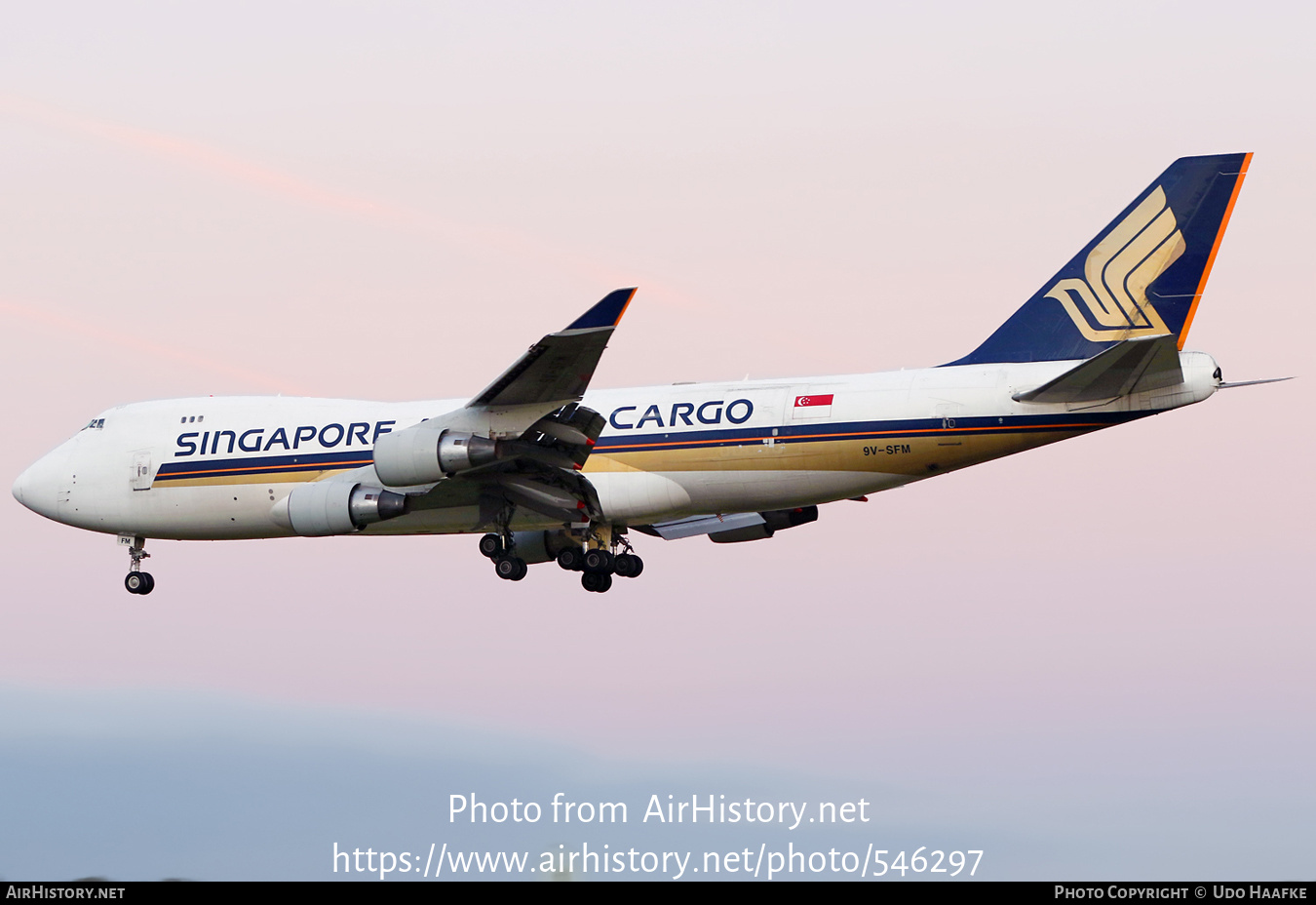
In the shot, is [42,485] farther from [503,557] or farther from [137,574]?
[503,557]

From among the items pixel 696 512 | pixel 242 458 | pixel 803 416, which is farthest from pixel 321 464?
pixel 803 416

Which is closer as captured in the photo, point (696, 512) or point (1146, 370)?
point (1146, 370)

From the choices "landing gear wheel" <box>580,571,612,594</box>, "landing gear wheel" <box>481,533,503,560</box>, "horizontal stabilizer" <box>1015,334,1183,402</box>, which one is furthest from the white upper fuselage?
"landing gear wheel" <box>580,571,612,594</box>

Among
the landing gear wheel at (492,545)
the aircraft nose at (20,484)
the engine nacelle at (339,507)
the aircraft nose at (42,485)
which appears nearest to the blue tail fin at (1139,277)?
the landing gear wheel at (492,545)

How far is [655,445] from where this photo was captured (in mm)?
33969

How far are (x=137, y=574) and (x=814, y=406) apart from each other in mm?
16214

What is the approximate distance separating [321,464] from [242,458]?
1.92 m

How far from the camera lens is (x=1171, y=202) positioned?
32281mm

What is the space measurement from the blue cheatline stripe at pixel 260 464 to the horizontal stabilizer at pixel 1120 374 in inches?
554

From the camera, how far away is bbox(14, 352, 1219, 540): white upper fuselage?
31.5 meters

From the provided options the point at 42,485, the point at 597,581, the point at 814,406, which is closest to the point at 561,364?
the point at 814,406

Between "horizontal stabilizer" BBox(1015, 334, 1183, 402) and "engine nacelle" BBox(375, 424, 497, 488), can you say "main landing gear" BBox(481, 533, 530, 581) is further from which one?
"horizontal stabilizer" BBox(1015, 334, 1183, 402)

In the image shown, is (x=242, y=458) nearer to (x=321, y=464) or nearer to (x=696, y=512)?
(x=321, y=464)

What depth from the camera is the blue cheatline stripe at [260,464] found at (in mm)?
35656
